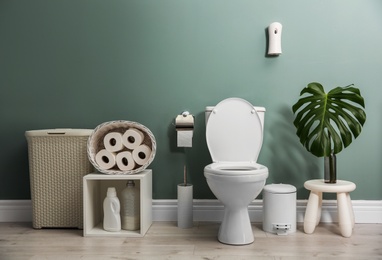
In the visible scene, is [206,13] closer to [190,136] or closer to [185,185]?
[190,136]

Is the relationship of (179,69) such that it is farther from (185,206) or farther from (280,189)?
(280,189)

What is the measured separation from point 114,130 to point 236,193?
0.94 m

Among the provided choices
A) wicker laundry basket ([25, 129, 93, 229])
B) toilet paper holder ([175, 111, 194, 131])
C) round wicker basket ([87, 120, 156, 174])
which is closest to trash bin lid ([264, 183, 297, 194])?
toilet paper holder ([175, 111, 194, 131])

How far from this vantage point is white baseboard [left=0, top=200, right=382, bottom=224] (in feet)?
9.12

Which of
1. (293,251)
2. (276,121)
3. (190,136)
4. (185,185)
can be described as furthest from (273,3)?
(293,251)

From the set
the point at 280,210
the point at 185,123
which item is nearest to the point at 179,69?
the point at 185,123

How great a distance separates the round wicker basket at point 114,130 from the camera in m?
2.52

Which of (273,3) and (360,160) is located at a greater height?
(273,3)

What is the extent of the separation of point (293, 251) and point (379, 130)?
116cm

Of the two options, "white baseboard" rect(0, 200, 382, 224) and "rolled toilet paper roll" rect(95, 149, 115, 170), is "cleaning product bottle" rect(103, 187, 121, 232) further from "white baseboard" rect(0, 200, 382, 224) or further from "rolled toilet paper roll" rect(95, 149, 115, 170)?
"white baseboard" rect(0, 200, 382, 224)

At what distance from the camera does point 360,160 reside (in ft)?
9.20

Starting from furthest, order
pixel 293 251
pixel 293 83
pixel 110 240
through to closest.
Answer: pixel 293 83, pixel 110 240, pixel 293 251

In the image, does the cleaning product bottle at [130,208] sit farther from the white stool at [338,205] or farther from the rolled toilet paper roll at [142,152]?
the white stool at [338,205]

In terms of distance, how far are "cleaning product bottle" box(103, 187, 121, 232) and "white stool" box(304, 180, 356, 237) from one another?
1.17m
